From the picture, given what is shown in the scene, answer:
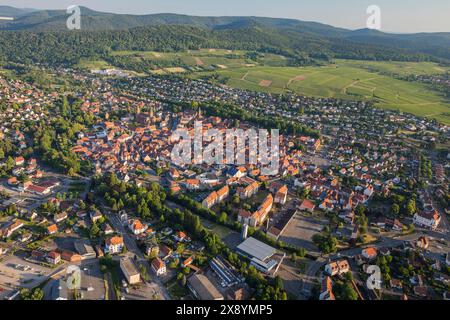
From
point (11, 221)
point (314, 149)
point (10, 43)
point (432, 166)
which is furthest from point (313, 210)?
point (10, 43)

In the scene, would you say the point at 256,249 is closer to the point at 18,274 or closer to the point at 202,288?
the point at 202,288

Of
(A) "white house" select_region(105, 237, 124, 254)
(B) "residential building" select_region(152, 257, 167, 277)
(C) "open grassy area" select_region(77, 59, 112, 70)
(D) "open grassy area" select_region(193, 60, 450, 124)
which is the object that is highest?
(C) "open grassy area" select_region(77, 59, 112, 70)

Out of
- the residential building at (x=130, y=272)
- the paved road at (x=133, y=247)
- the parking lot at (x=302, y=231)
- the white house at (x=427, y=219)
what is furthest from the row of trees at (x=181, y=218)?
the white house at (x=427, y=219)

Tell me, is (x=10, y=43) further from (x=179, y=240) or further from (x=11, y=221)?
(x=179, y=240)

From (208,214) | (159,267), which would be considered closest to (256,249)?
(208,214)

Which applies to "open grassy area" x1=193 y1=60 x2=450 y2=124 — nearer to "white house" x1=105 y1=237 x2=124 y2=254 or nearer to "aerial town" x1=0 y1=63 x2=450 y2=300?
"aerial town" x1=0 y1=63 x2=450 y2=300

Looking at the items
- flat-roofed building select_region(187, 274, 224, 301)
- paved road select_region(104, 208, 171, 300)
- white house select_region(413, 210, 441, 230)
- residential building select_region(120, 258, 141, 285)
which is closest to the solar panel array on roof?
flat-roofed building select_region(187, 274, 224, 301)

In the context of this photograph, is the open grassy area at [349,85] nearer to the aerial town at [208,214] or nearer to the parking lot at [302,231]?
the aerial town at [208,214]
